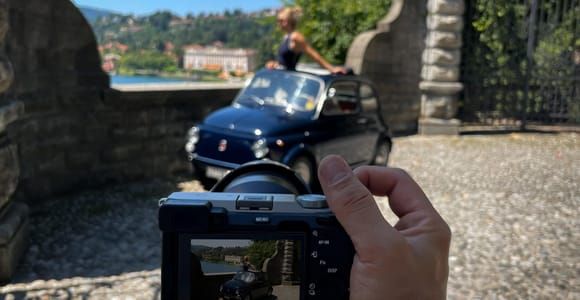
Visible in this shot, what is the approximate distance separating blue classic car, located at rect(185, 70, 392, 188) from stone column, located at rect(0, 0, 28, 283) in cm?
243

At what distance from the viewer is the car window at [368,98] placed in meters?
8.23

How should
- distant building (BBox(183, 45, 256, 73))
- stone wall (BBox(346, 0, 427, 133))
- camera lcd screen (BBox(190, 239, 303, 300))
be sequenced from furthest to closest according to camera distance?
stone wall (BBox(346, 0, 427, 133)), distant building (BBox(183, 45, 256, 73)), camera lcd screen (BBox(190, 239, 303, 300))

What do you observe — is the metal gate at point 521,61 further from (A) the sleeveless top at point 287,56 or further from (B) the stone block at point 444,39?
(A) the sleeveless top at point 287,56

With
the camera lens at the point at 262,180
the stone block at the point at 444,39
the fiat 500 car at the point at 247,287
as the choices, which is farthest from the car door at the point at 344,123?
the fiat 500 car at the point at 247,287

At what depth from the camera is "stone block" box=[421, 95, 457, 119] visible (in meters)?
13.0

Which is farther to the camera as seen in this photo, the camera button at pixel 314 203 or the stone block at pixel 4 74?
the stone block at pixel 4 74

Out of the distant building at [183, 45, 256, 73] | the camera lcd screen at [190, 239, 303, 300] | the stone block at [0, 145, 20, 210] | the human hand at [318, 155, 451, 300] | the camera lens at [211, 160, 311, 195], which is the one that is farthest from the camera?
the distant building at [183, 45, 256, 73]

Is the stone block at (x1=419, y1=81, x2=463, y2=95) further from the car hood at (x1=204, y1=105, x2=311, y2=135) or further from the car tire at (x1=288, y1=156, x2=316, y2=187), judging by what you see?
the car tire at (x1=288, y1=156, x2=316, y2=187)

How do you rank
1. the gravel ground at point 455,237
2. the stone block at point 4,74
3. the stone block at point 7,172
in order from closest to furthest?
the stone block at point 4,74 < the stone block at point 7,172 < the gravel ground at point 455,237

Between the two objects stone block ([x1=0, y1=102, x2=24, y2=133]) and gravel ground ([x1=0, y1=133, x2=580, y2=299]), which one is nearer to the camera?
stone block ([x1=0, y1=102, x2=24, y2=133])

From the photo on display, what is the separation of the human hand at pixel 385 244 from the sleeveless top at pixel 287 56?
23.4 ft

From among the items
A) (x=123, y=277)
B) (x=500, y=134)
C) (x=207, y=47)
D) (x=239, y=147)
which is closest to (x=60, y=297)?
(x=123, y=277)

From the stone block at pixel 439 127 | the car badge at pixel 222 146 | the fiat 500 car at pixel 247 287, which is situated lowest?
the stone block at pixel 439 127

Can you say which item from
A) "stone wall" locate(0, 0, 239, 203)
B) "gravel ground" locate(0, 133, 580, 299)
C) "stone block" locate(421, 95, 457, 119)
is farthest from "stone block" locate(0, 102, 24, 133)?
"stone block" locate(421, 95, 457, 119)
